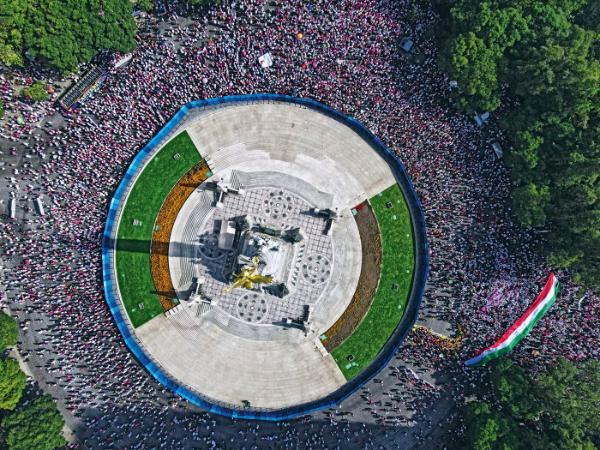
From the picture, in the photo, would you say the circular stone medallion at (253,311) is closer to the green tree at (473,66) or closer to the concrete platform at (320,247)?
the concrete platform at (320,247)

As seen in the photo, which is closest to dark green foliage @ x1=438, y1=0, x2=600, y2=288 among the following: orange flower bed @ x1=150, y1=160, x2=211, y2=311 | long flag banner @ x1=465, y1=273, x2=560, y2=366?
long flag banner @ x1=465, y1=273, x2=560, y2=366

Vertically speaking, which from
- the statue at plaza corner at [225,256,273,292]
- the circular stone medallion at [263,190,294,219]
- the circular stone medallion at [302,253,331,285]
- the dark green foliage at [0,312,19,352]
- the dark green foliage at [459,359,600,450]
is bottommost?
the dark green foliage at [0,312,19,352]

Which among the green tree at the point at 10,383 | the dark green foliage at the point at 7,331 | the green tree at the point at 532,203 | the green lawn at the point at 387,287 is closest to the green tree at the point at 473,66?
the green tree at the point at 532,203

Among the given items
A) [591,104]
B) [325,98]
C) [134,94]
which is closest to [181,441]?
[134,94]

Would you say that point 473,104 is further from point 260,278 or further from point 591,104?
point 260,278

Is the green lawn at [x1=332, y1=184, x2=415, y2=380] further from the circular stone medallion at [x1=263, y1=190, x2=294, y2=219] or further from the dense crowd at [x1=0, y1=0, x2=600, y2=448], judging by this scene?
the circular stone medallion at [x1=263, y1=190, x2=294, y2=219]

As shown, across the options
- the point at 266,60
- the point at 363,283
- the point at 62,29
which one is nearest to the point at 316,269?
the point at 363,283

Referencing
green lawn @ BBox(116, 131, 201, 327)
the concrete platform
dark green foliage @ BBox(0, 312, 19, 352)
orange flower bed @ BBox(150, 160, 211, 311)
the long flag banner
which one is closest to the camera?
dark green foliage @ BBox(0, 312, 19, 352)

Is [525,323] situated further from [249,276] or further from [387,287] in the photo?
[249,276]

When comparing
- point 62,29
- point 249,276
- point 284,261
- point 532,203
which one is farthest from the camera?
point 284,261
